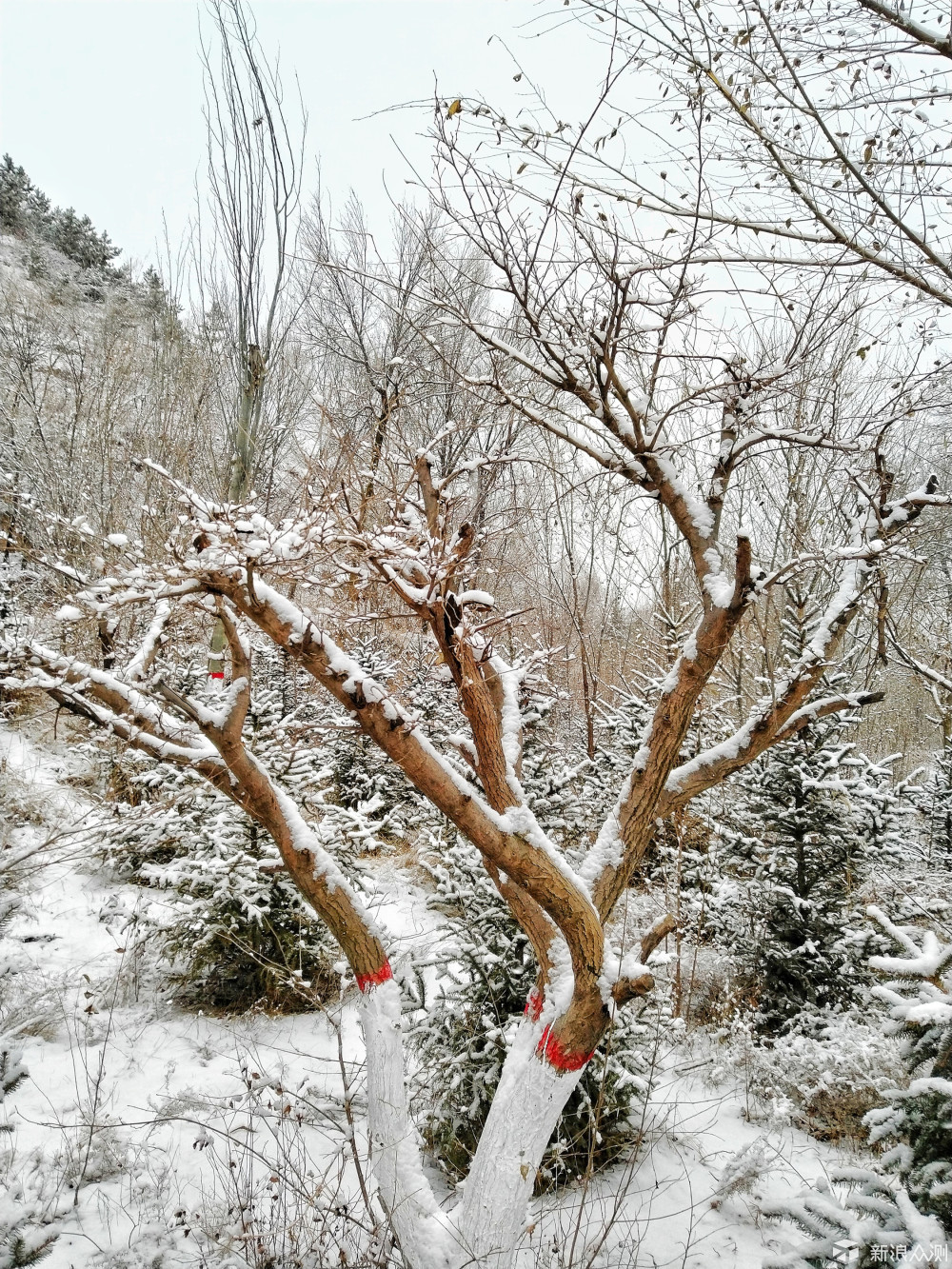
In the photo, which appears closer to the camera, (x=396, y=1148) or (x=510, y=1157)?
(x=510, y=1157)

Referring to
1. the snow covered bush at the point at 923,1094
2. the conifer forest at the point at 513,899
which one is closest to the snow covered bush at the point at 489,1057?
the conifer forest at the point at 513,899

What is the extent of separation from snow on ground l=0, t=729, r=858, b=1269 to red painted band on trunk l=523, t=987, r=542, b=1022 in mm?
623

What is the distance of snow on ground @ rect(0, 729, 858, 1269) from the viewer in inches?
111

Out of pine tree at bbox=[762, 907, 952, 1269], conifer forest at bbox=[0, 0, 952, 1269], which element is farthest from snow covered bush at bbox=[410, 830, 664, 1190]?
pine tree at bbox=[762, 907, 952, 1269]

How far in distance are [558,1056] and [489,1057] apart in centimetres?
91

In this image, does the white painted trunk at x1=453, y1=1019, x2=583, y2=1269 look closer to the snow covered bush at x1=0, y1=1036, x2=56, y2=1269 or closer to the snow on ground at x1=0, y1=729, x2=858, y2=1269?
the snow on ground at x1=0, y1=729, x2=858, y2=1269

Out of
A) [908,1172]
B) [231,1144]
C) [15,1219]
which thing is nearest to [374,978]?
[231,1144]

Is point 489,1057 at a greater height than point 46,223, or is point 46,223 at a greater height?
point 46,223

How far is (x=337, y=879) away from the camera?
118 inches

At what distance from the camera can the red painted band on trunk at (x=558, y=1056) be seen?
2596 millimetres

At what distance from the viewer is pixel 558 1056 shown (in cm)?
259

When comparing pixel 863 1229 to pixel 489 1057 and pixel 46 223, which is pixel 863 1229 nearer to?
pixel 489 1057

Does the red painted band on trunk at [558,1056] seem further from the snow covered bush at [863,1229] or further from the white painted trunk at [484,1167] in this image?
the snow covered bush at [863,1229]

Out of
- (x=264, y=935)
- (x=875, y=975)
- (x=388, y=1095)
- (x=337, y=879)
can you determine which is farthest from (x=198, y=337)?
(x=875, y=975)
